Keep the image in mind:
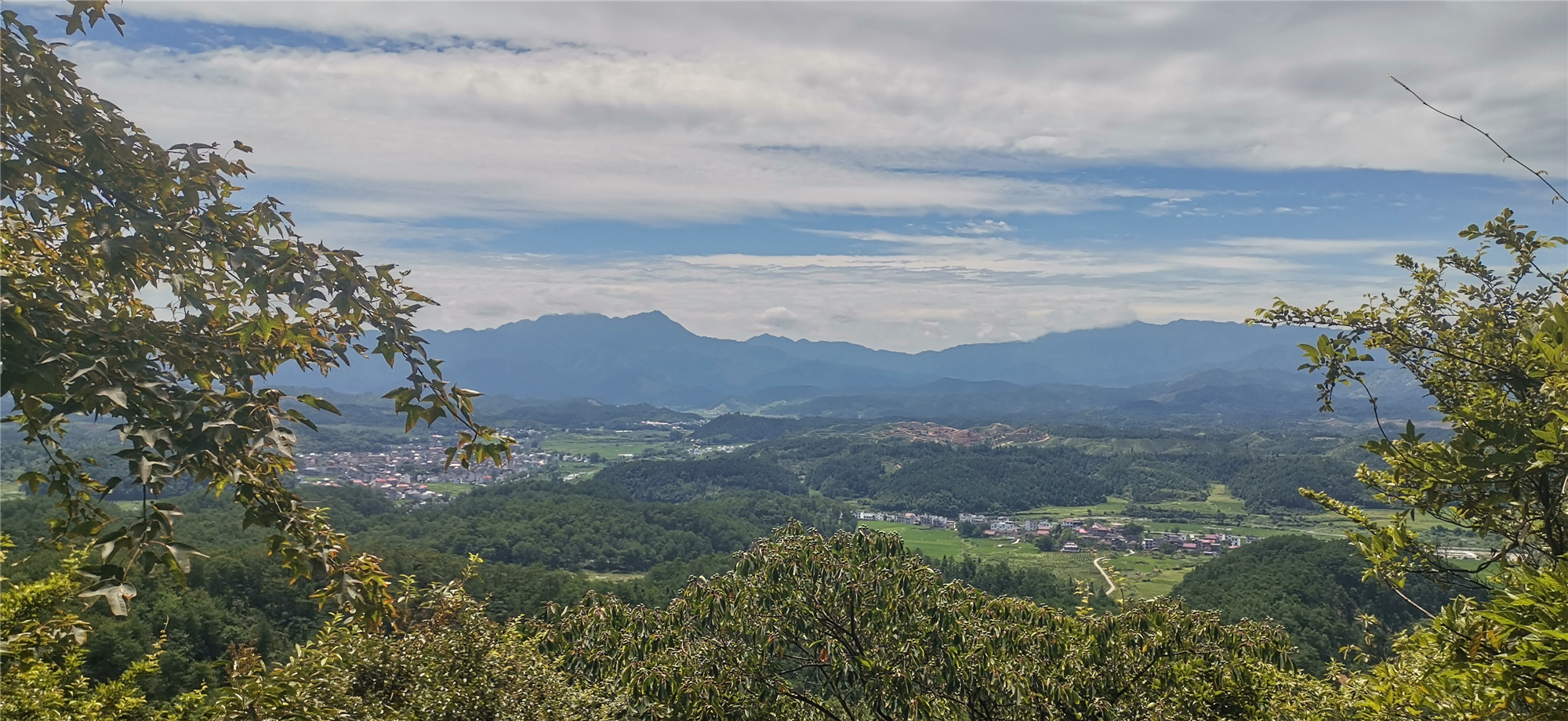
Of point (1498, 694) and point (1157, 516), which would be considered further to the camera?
point (1157, 516)

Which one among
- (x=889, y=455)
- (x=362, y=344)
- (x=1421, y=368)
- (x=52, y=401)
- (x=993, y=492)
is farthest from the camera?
(x=889, y=455)

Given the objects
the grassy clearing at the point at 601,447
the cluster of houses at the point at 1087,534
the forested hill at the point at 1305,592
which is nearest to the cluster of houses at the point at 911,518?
the cluster of houses at the point at 1087,534

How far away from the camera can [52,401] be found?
2.47 meters

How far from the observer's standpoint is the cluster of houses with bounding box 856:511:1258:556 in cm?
8800

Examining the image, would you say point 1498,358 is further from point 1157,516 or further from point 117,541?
point 1157,516

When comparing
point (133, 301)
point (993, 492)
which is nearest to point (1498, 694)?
point (133, 301)

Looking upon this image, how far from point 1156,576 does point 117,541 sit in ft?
254

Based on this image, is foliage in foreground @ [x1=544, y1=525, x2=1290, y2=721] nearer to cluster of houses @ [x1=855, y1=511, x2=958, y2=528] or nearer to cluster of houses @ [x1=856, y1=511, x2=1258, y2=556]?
cluster of houses @ [x1=856, y1=511, x2=1258, y2=556]

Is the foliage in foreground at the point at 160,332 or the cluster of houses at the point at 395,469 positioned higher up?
the foliage in foreground at the point at 160,332

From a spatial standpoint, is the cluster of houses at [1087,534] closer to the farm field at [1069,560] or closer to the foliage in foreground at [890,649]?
the farm field at [1069,560]

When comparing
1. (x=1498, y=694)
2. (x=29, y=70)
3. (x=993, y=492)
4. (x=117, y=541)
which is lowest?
(x=993, y=492)

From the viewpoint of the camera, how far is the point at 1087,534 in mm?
97438

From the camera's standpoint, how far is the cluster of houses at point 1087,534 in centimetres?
8800

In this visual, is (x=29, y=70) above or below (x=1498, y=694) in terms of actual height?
above
